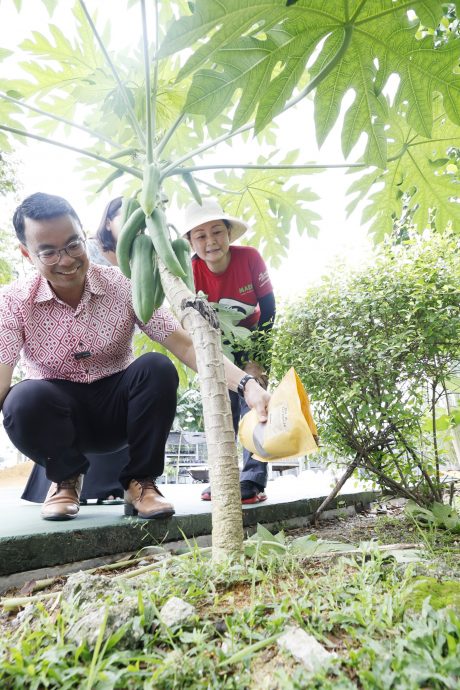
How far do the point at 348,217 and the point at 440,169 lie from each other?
50cm

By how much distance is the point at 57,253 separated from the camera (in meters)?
1.96

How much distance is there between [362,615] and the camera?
0.91 meters

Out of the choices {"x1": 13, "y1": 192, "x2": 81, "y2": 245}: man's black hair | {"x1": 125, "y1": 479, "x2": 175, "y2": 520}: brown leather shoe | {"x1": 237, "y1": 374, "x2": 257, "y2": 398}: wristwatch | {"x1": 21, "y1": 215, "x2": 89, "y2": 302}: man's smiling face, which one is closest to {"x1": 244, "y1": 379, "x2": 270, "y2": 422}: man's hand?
{"x1": 237, "y1": 374, "x2": 257, "y2": 398}: wristwatch

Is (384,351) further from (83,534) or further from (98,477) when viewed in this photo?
(98,477)

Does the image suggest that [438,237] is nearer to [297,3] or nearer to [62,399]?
[297,3]

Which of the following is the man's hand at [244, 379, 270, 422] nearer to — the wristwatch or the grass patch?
the wristwatch

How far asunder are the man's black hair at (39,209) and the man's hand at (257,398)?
1.07m

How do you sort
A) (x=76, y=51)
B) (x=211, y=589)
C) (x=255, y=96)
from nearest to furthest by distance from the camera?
(x=211, y=589) < (x=255, y=96) < (x=76, y=51)

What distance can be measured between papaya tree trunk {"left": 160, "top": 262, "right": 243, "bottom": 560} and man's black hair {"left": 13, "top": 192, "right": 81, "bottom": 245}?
77 cm

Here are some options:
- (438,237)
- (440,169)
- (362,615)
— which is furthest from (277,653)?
(438,237)

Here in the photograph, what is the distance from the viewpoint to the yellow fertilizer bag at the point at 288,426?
4.36ft

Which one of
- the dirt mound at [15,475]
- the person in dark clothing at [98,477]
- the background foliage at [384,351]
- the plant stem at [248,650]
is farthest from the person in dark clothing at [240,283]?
the dirt mound at [15,475]

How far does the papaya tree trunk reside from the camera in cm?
133

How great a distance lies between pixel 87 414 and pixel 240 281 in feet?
3.93
